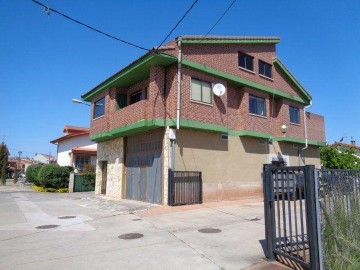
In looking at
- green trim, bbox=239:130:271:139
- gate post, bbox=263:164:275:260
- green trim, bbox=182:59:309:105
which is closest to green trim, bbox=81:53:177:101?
green trim, bbox=182:59:309:105

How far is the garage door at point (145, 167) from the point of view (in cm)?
1497

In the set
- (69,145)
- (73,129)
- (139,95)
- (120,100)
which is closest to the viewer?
(139,95)

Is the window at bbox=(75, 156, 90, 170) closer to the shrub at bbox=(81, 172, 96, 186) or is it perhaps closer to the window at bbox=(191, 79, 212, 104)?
the shrub at bbox=(81, 172, 96, 186)

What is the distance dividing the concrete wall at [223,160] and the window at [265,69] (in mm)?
4563

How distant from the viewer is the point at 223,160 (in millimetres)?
16250

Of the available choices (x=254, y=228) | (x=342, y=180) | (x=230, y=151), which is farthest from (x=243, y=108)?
(x=342, y=180)

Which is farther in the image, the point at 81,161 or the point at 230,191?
the point at 81,161

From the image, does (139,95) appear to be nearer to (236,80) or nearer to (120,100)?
(120,100)

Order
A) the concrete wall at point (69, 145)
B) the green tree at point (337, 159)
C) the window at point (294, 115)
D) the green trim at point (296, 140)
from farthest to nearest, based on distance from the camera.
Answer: the concrete wall at point (69, 145), the green tree at point (337, 159), the window at point (294, 115), the green trim at point (296, 140)

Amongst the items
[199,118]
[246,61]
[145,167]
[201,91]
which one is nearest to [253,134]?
[199,118]

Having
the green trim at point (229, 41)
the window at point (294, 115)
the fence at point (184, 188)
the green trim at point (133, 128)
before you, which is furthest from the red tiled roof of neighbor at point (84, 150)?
the window at point (294, 115)

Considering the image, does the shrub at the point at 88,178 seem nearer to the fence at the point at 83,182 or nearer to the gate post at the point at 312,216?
the fence at the point at 83,182

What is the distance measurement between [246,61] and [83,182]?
1648cm

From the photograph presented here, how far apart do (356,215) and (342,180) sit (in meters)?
0.69
